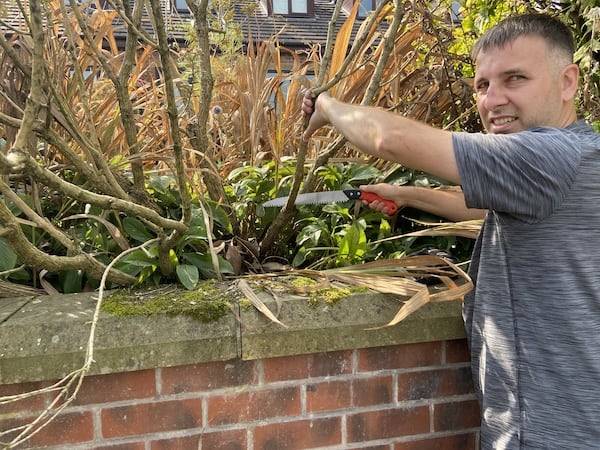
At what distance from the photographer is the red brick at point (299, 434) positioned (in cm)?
175

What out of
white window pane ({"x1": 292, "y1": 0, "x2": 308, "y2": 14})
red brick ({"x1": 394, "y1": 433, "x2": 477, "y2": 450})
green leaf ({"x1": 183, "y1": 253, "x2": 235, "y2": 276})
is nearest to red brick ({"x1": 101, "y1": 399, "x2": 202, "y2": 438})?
green leaf ({"x1": 183, "y1": 253, "x2": 235, "y2": 276})

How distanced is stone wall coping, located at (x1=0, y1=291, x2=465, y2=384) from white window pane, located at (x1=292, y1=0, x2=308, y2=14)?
55.4 ft

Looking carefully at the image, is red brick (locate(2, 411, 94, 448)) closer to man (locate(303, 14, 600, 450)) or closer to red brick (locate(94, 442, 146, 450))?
red brick (locate(94, 442, 146, 450))

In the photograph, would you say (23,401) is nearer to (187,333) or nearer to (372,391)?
(187,333)

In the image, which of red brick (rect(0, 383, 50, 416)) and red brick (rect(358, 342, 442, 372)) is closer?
red brick (rect(0, 383, 50, 416))

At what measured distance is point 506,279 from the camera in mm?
1631

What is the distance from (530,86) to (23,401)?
1699mm

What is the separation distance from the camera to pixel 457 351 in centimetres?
192

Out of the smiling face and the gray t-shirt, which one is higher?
the smiling face

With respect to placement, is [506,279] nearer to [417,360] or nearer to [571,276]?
[571,276]

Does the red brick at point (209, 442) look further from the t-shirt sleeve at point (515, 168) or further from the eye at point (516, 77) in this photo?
the eye at point (516, 77)

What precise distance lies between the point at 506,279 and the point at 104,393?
1210 millimetres

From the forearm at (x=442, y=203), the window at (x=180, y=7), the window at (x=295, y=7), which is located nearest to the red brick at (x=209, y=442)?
the forearm at (x=442, y=203)

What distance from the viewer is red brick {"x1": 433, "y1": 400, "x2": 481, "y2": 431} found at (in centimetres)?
192
